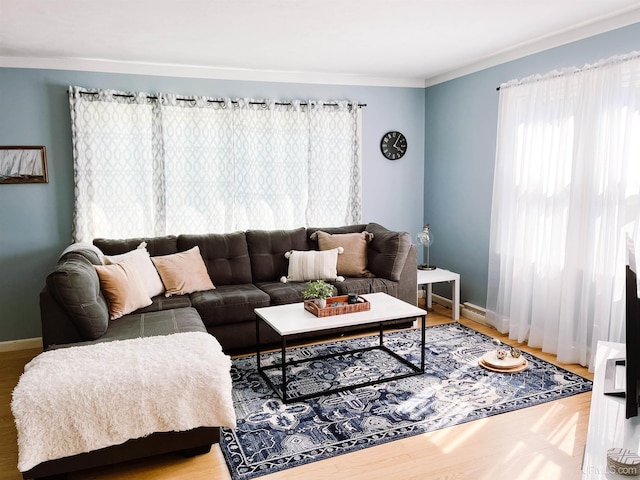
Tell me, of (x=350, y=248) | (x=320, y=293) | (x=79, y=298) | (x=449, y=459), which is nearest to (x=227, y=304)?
(x=320, y=293)

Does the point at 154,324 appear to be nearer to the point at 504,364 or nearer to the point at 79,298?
the point at 79,298

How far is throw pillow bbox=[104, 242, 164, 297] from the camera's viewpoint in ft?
13.3

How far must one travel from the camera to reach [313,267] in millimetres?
4660

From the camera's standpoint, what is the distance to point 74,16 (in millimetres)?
3160

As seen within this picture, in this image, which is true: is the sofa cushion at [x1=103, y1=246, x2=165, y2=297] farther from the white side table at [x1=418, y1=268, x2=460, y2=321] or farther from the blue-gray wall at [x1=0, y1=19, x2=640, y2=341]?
the white side table at [x1=418, y1=268, x2=460, y2=321]

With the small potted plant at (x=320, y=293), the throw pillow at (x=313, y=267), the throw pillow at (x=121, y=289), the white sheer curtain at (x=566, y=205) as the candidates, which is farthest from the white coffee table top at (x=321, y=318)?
the white sheer curtain at (x=566, y=205)

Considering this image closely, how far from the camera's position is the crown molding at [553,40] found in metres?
3.38

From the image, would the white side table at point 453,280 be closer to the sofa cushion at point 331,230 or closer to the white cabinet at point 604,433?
the sofa cushion at point 331,230

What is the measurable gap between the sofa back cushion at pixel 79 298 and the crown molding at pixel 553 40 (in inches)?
152

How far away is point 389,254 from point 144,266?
2189 mm

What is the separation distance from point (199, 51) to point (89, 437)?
3.09m

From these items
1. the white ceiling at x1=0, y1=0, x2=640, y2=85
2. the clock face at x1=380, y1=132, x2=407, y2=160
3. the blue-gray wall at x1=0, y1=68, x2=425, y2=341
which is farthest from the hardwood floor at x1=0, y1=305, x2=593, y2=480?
the clock face at x1=380, y1=132, x2=407, y2=160

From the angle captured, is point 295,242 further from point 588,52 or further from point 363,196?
point 588,52

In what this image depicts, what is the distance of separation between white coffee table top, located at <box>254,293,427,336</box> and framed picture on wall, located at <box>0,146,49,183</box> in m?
2.38
